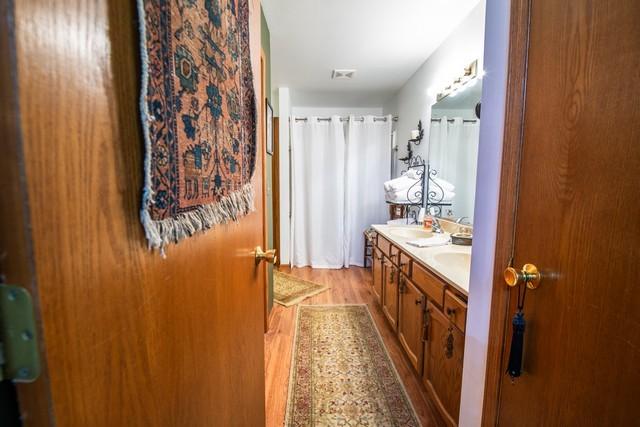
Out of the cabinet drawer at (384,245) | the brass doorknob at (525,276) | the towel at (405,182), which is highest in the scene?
the towel at (405,182)

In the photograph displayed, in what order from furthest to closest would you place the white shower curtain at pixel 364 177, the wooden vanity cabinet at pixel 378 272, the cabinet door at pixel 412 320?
the white shower curtain at pixel 364 177 → the wooden vanity cabinet at pixel 378 272 → the cabinet door at pixel 412 320

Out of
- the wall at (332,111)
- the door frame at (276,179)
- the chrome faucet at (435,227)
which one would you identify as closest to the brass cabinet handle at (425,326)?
the chrome faucet at (435,227)

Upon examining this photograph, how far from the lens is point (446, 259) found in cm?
156

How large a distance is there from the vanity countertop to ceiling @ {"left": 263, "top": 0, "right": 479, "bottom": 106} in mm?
1647

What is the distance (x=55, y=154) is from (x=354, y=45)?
8.63ft

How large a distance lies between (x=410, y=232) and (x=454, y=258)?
0.70m

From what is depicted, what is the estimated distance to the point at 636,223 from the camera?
458 millimetres

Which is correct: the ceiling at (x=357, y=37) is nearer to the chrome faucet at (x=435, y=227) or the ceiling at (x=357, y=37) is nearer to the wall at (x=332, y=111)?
the wall at (x=332, y=111)

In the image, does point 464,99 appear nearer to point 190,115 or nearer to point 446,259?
point 446,259

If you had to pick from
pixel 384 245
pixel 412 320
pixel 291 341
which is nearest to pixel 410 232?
pixel 384 245

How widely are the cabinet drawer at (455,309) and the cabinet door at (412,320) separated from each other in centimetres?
25

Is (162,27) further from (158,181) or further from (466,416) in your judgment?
(466,416)

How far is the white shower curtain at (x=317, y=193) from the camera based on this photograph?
11.7ft

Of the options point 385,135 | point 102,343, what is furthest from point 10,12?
point 385,135
